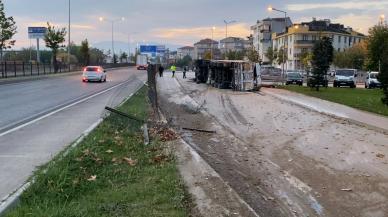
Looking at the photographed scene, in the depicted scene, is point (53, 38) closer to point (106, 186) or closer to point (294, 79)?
point (294, 79)

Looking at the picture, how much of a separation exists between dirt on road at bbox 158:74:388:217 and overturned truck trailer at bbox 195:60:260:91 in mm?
19383

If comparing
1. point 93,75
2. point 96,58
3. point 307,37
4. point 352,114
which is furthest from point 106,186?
point 307,37

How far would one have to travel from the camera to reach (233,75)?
4041 centimetres

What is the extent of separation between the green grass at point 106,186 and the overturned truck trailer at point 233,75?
93.3 feet

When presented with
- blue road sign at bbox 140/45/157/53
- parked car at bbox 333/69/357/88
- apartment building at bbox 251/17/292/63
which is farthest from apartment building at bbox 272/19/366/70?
parked car at bbox 333/69/357/88

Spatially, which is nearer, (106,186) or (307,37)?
(106,186)

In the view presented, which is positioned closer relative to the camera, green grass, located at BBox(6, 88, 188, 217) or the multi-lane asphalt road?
green grass, located at BBox(6, 88, 188, 217)

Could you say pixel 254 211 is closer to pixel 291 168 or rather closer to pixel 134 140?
pixel 291 168

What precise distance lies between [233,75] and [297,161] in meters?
29.6

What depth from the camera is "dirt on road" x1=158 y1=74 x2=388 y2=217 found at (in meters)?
7.82

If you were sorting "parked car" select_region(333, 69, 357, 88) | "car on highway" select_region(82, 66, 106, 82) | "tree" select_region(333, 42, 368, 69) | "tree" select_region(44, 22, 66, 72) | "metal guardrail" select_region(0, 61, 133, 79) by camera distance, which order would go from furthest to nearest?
"tree" select_region(333, 42, 368, 69)
"tree" select_region(44, 22, 66, 72)
"parked car" select_region(333, 69, 357, 88)
"metal guardrail" select_region(0, 61, 133, 79)
"car on highway" select_region(82, 66, 106, 82)

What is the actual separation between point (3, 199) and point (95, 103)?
16.9 m

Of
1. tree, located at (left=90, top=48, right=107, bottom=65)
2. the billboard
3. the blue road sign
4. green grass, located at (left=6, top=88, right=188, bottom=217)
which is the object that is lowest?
green grass, located at (left=6, top=88, right=188, bottom=217)

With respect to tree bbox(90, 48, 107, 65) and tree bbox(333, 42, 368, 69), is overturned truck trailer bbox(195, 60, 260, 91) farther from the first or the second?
tree bbox(90, 48, 107, 65)
